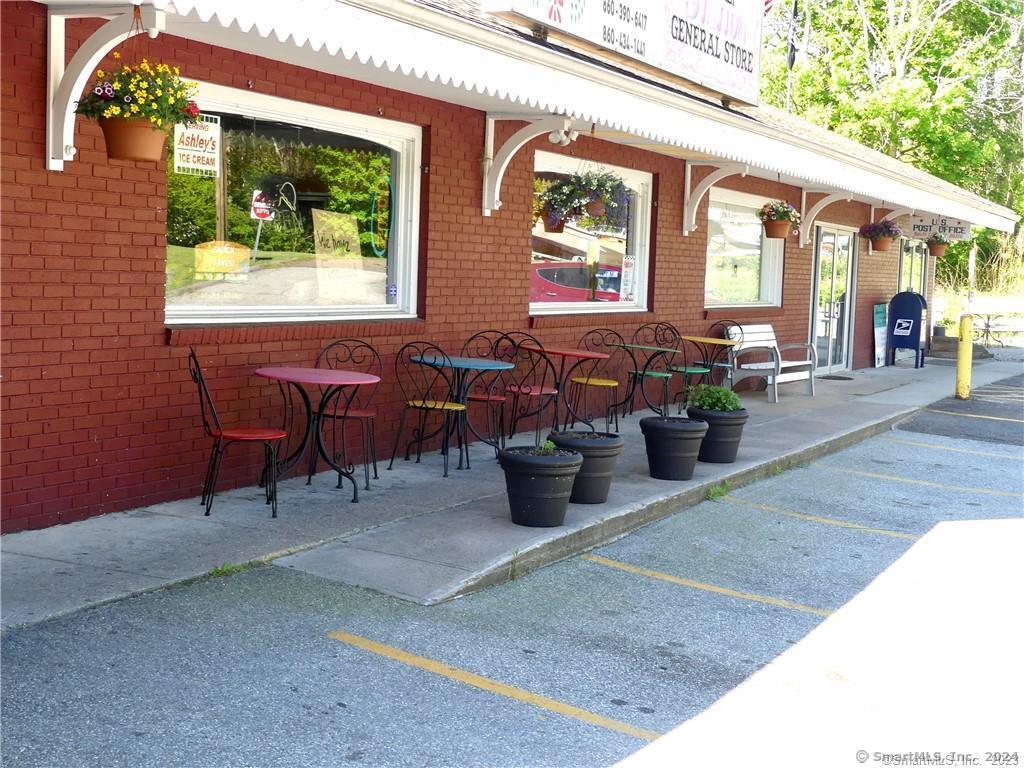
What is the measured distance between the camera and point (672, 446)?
8336mm

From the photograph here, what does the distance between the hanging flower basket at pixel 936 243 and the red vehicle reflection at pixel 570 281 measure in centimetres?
1084

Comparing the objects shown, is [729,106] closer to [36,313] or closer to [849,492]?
[849,492]

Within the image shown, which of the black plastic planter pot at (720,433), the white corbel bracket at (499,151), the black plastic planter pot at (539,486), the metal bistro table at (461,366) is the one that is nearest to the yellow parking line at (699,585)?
the black plastic planter pot at (539,486)

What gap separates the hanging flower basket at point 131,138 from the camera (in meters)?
5.85

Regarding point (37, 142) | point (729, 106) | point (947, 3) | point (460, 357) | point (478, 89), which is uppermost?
point (947, 3)

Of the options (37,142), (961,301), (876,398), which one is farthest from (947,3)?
(37,142)

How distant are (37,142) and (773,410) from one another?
358 inches

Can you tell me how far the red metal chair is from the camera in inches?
260

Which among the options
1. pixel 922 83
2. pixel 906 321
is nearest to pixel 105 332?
pixel 906 321

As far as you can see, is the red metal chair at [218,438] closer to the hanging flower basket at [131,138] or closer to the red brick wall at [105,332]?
the red brick wall at [105,332]

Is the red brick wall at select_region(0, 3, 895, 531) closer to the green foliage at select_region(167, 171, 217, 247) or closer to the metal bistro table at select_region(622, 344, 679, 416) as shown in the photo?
the green foliage at select_region(167, 171, 217, 247)

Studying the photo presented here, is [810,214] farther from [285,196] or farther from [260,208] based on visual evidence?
[260,208]

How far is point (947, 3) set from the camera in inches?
1185

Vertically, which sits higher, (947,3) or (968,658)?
(947,3)
